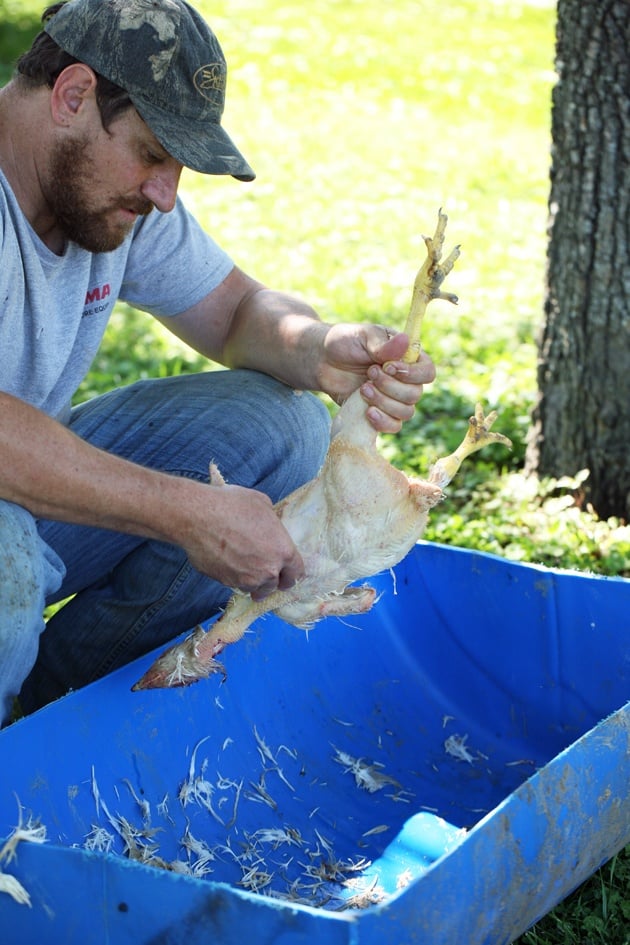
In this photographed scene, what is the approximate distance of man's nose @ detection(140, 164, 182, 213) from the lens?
102 inches

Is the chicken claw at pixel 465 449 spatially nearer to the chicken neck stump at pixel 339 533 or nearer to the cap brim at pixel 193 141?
the chicken neck stump at pixel 339 533

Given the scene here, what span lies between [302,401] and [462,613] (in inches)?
27.6

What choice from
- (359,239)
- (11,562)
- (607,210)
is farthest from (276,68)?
(11,562)

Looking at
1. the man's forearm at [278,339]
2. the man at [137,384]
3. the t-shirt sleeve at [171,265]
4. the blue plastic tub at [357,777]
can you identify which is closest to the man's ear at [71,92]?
the man at [137,384]

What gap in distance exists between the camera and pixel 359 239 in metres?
6.77

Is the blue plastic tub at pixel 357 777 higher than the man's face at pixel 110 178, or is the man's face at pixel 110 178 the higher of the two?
the man's face at pixel 110 178

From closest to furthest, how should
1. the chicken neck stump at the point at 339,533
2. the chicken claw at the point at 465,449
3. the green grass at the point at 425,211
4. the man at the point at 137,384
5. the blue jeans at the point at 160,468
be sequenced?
1. the man at the point at 137,384
2. the chicken neck stump at the point at 339,533
3. the chicken claw at the point at 465,449
4. the blue jeans at the point at 160,468
5. the green grass at the point at 425,211

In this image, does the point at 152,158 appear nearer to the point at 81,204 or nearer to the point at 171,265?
the point at 81,204

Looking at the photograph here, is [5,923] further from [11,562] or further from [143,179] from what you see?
[143,179]

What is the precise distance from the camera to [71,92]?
100 inches

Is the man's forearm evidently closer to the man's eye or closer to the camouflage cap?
the camouflage cap

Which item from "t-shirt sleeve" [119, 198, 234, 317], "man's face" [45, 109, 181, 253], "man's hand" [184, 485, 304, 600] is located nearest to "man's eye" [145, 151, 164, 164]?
"man's face" [45, 109, 181, 253]

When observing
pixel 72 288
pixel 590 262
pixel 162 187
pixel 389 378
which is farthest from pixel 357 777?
pixel 590 262

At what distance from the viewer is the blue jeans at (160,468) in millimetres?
2945
